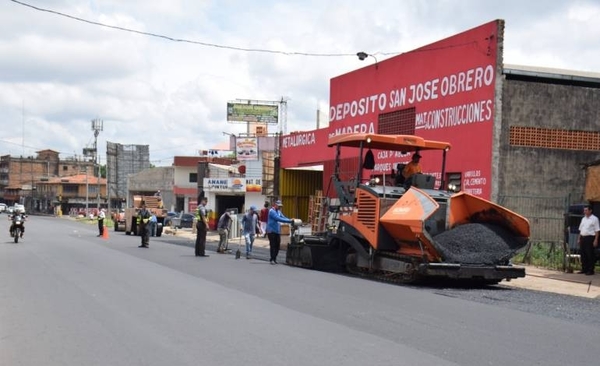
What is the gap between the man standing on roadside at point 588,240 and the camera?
14898mm

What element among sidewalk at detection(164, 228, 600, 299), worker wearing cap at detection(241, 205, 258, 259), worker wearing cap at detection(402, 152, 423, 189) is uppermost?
worker wearing cap at detection(402, 152, 423, 189)

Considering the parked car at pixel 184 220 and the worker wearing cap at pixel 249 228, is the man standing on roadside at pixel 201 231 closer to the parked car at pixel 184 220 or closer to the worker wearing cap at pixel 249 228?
the worker wearing cap at pixel 249 228

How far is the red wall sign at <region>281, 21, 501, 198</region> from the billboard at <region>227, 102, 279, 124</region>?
45.5 metres

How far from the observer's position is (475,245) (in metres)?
12.8

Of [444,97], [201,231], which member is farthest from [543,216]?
[201,231]

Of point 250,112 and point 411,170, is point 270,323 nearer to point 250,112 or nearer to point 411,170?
point 411,170

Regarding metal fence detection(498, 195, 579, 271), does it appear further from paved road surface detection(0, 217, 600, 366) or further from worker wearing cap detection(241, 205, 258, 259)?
worker wearing cap detection(241, 205, 258, 259)

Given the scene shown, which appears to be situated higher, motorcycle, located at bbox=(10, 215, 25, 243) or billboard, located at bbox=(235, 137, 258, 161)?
billboard, located at bbox=(235, 137, 258, 161)

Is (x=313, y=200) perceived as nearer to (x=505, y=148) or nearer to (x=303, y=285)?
(x=505, y=148)

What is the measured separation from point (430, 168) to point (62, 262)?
11992mm

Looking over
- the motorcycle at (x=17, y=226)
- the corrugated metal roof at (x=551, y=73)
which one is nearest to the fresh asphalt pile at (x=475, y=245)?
the corrugated metal roof at (x=551, y=73)

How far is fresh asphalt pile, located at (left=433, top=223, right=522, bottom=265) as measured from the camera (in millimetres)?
12633

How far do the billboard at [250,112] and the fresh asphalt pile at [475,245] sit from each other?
6151 cm

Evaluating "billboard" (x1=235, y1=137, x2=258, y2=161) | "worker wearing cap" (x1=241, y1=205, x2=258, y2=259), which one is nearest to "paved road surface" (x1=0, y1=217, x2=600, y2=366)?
"worker wearing cap" (x1=241, y1=205, x2=258, y2=259)
